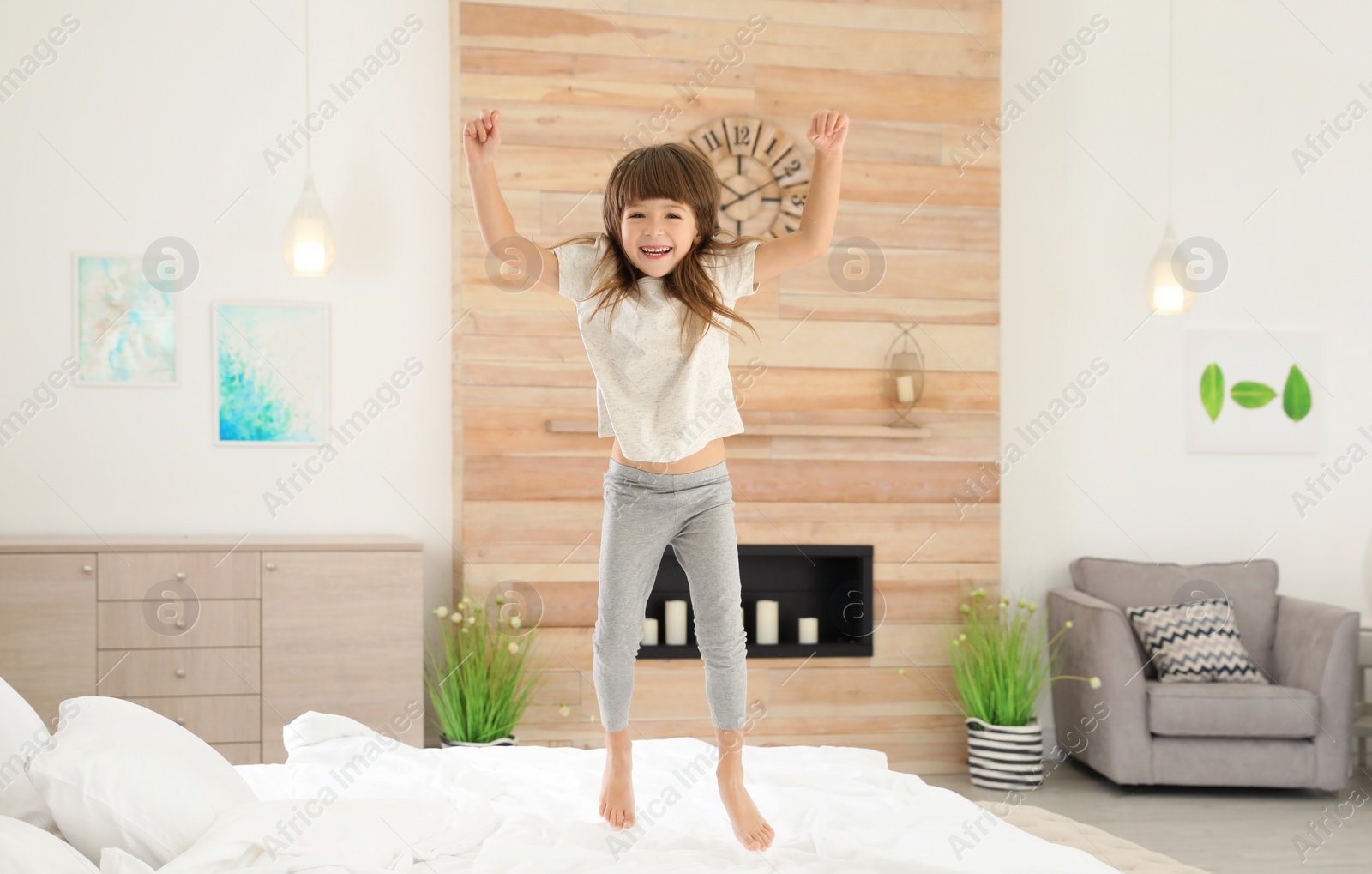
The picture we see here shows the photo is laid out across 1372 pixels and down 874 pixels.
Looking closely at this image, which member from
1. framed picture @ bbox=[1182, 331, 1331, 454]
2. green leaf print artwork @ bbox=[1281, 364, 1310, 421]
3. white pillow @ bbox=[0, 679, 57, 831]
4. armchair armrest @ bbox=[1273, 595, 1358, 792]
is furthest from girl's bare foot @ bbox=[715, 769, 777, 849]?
green leaf print artwork @ bbox=[1281, 364, 1310, 421]

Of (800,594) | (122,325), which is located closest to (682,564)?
(800,594)

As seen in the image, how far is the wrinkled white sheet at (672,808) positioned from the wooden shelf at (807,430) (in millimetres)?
1547

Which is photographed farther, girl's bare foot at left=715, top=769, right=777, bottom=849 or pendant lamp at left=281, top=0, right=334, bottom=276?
pendant lamp at left=281, top=0, right=334, bottom=276

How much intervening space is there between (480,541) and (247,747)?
992 mm

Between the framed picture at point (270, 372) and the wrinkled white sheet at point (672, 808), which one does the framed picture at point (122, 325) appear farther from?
the wrinkled white sheet at point (672, 808)

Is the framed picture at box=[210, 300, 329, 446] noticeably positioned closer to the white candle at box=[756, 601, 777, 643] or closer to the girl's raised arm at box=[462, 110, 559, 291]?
the white candle at box=[756, 601, 777, 643]

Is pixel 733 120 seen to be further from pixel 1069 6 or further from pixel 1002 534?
pixel 1002 534

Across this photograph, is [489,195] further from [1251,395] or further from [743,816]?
[1251,395]

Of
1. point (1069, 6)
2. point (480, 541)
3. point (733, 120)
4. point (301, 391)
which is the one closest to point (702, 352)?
point (480, 541)

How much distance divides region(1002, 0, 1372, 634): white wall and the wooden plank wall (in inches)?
19.3

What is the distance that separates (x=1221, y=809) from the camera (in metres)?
3.72

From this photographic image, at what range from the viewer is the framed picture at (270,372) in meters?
4.04

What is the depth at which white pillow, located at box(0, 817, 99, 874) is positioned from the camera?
50.5 inches

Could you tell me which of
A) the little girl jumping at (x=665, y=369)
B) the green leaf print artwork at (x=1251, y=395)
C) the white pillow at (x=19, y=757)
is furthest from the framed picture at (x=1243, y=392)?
the white pillow at (x=19, y=757)
